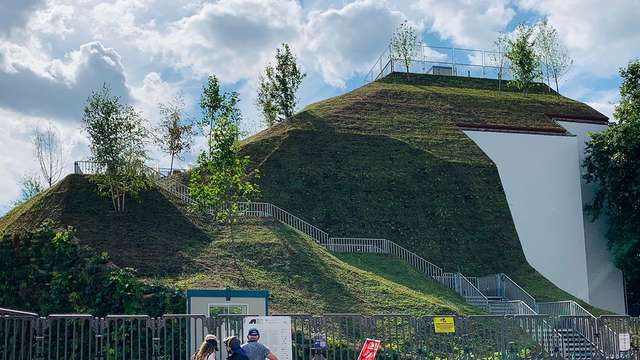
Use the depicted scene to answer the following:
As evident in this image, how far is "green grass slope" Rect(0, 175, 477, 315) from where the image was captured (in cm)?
2841

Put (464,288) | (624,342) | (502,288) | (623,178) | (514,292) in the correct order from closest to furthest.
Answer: (624,342)
(464,288)
(514,292)
(502,288)
(623,178)

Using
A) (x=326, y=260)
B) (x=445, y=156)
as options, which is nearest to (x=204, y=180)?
(x=326, y=260)

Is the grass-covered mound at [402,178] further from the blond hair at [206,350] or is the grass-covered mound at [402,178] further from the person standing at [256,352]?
the blond hair at [206,350]

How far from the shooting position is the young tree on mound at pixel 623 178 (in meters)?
42.1

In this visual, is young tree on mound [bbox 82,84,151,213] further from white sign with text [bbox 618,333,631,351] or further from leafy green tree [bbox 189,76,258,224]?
white sign with text [bbox 618,333,631,351]

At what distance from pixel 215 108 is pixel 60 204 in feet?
35.3

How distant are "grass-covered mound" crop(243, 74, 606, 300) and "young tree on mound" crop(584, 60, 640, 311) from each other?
534cm

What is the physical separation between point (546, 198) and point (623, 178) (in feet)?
15.9

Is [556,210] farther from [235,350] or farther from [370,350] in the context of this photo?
[235,350]

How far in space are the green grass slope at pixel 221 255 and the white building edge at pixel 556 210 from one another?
1236 centimetres

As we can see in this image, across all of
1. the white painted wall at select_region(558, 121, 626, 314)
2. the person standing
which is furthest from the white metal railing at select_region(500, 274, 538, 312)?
the person standing

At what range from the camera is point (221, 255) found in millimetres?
31406

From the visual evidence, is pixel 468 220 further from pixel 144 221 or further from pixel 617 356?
pixel 617 356

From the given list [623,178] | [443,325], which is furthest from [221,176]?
[623,178]
